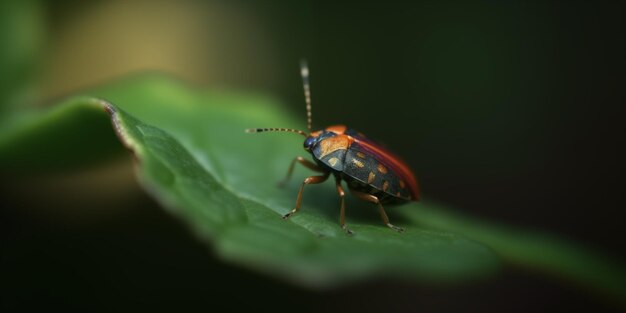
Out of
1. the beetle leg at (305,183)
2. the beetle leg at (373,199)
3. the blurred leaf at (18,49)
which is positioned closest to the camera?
the beetle leg at (305,183)

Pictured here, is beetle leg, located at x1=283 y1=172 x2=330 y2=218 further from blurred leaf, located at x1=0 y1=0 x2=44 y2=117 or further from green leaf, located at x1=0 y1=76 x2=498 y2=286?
blurred leaf, located at x1=0 y1=0 x2=44 y2=117

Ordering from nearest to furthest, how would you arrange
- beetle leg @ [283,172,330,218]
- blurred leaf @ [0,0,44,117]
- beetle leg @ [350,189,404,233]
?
beetle leg @ [283,172,330,218] → beetle leg @ [350,189,404,233] → blurred leaf @ [0,0,44,117]

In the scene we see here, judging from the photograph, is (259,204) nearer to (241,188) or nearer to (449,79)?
(241,188)

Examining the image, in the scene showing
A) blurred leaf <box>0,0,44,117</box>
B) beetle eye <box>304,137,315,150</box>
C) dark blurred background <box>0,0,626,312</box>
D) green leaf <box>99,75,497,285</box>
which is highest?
dark blurred background <box>0,0,626,312</box>

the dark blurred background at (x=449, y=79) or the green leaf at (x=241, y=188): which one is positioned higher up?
the dark blurred background at (x=449, y=79)

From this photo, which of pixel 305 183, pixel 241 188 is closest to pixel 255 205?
pixel 241 188

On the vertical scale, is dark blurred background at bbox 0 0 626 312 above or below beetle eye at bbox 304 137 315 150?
above

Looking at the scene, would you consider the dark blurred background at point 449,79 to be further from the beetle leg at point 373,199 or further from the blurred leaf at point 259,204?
the beetle leg at point 373,199

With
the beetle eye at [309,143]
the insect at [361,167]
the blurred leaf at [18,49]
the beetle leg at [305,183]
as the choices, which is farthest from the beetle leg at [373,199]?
the blurred leaf at [18,49]

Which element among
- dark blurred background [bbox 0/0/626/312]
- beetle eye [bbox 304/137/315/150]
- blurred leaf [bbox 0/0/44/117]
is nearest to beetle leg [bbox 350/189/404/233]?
beetle eye [bbox 304/137/315/150]
